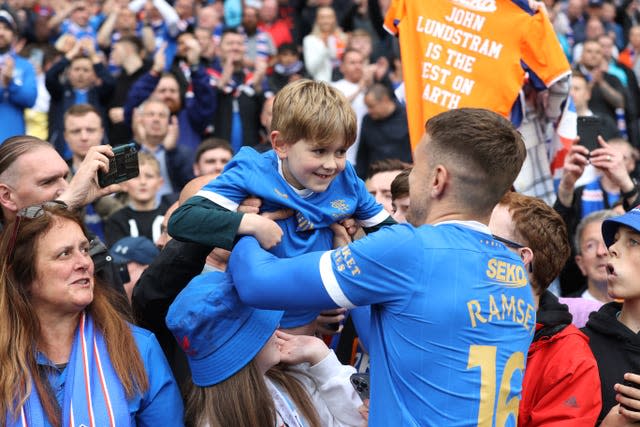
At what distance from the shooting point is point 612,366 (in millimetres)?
3945

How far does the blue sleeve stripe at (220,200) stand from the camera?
3.44 m

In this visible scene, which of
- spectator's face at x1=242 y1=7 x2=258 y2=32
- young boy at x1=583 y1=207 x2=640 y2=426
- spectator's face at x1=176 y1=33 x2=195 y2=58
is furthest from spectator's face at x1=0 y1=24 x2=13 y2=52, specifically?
young boy at x1=583 y1=207 x2=640 y2=426

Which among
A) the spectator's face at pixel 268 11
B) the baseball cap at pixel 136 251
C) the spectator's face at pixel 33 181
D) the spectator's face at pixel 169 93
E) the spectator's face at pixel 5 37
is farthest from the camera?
the spectator's face at pixel 268 11

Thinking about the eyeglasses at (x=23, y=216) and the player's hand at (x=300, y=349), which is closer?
the player's hand at (x=300, y=349)

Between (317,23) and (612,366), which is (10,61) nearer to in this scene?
(317,23)

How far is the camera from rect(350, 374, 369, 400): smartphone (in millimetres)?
3430

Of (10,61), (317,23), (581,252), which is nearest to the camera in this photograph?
(581,252)

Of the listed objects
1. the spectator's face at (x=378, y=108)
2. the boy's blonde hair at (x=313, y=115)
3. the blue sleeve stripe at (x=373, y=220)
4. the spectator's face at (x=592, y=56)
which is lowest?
the spectator's face at (x=378, y=108)

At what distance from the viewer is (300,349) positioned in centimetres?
354

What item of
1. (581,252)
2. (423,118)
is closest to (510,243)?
(423,118)

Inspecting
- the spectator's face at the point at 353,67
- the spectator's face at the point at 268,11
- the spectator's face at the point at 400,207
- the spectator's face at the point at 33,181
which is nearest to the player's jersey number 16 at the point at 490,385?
the spectator's face at the point at 400,207

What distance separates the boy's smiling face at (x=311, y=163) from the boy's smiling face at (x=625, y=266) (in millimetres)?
1242

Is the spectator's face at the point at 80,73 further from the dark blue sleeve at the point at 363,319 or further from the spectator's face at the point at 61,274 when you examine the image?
the dark blue sleeve at the point at 363,319

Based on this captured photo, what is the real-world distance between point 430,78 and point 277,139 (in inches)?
94.7
